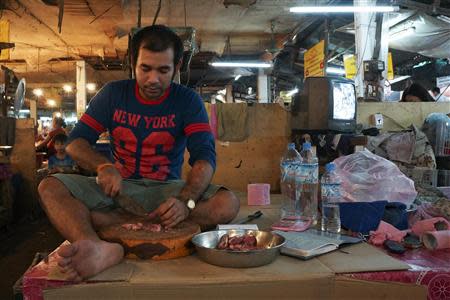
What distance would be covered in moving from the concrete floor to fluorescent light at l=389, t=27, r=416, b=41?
7.46 meters

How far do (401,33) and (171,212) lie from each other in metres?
7.88

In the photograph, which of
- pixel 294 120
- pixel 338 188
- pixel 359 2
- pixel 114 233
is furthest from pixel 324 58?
pixel 114 233

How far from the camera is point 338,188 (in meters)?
2.70

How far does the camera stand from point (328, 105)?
4398 mm

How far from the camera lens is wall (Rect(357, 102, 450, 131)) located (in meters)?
5.45

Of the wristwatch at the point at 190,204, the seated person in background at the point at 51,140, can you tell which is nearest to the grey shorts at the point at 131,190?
the wristwatch at the point at 190,204

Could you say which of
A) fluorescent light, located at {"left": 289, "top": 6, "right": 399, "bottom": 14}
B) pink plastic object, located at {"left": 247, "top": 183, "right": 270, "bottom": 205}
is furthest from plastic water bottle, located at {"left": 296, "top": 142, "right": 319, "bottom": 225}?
fluorescent light, located at {"left": 289, "top": 6, "right": 399, "bottom": 14}

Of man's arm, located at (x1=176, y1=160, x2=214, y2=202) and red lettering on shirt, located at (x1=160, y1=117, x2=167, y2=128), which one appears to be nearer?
man's arm, located at (x1=176, y1=160, x2=214, y2=202)

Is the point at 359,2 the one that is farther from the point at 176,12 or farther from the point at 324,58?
the point at 176,12

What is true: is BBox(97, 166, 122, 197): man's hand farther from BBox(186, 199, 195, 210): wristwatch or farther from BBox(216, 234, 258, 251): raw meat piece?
BBox(216, 234, 258, 251): raw meat piece

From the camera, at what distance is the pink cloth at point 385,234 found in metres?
2.37

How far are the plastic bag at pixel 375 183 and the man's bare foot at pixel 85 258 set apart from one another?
166 cm

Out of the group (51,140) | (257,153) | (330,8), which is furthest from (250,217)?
(51,140)

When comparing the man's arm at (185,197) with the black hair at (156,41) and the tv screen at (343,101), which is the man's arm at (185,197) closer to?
the black hair at (156,41)
